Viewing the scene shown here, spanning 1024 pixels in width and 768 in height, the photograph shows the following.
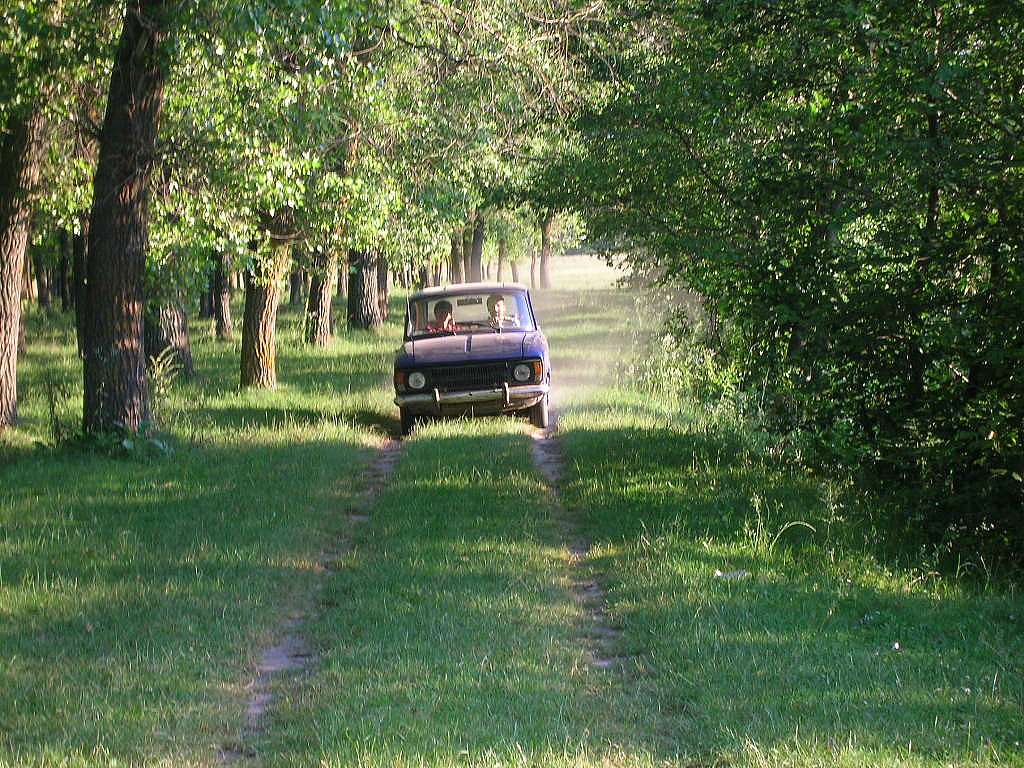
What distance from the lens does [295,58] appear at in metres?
15.5

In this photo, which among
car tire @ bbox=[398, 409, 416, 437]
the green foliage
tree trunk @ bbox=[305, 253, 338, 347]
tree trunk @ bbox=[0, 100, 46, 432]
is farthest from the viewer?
tree trunk @ bbox=[305, 253, 338, 347]

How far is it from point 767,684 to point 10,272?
39.2ft

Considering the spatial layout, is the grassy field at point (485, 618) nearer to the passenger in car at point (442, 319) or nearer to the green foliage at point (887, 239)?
the green foliage at point (887, 239)

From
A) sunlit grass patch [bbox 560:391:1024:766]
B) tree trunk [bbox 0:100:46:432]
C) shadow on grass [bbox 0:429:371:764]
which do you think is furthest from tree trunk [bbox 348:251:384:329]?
sunlit grass patch [bbox 560:391:1024:766]

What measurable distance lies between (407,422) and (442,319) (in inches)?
71.7

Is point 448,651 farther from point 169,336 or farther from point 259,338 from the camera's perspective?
point 169,336

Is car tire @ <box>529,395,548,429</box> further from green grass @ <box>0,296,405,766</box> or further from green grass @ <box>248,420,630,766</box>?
green grass @ <box>248,420,630,766</box>

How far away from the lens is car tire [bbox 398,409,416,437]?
15.4m

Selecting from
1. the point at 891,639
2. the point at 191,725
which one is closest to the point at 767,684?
the point at 891,639

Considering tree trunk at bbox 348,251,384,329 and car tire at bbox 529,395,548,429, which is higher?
tree trunk at bbox 348,251,384,329

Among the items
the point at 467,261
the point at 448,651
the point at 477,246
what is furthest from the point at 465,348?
the point at 467,261

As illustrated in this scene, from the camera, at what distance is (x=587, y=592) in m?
7.75

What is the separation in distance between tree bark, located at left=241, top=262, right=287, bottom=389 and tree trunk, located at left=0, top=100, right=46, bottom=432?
15.5 feet

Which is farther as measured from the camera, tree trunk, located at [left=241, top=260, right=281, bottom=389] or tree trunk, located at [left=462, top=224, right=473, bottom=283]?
tree trunk, located at [left=462, top=224, right=473, bottom=283]
